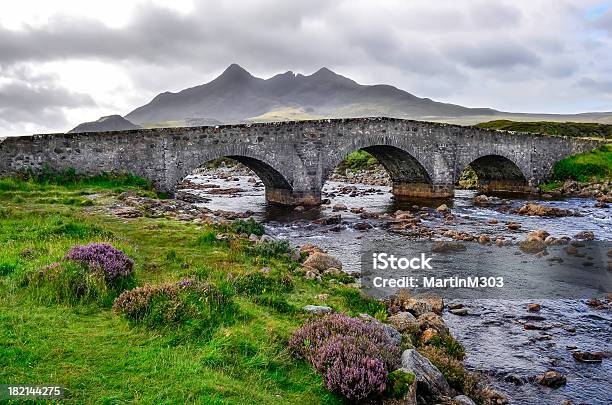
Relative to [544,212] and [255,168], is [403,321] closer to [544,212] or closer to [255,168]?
[544,212]

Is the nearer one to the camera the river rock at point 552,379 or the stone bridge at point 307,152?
the river rock at point 552,379

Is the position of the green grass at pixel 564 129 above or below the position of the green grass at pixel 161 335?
above

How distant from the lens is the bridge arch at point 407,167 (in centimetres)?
3487

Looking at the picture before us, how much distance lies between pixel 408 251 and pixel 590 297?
7068 millimetres

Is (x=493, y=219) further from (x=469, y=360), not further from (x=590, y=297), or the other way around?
(x=469, y=360)

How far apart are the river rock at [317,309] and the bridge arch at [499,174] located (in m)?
36.2

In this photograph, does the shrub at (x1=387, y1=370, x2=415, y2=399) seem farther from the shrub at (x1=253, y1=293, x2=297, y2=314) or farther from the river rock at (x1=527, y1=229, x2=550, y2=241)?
the river rock at (x1=527, y1=229, x2=550, y2=241)

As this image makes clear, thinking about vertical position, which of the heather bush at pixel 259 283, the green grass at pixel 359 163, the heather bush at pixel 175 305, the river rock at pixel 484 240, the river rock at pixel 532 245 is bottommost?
the river rock at pixel 532 245

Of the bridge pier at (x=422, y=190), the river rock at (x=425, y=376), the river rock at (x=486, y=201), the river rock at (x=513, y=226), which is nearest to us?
the river rock at (x=425, y=376)

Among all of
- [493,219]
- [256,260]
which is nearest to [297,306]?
[256,260]

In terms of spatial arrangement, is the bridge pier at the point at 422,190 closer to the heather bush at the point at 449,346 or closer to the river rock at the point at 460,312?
the river rock at the point at 460,312

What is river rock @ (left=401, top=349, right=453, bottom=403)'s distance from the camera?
7266 millimetres

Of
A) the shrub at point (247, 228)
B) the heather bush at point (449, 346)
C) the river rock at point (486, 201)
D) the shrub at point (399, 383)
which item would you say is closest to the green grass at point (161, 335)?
the shrub at point (399, 383)

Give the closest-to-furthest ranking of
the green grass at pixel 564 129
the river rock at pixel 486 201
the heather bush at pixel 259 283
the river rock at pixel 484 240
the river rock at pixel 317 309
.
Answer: the river rock at pixel 317 309 → the heather bush at pixel 259 283 → the river rock at pixel 484 240 → the river rock at pixel 486 201 → the green grass at pixel 564 129
